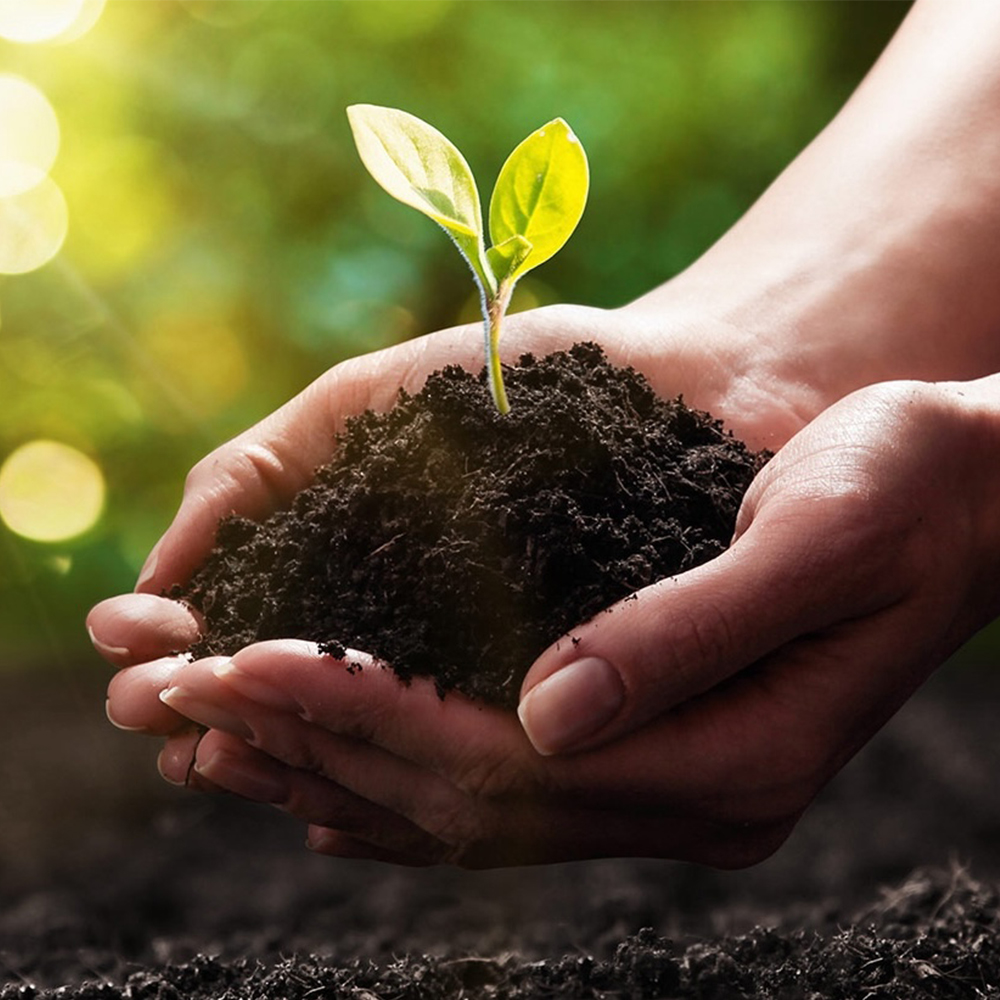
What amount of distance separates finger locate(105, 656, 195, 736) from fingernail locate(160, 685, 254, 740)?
10 centimetres

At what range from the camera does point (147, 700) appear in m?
1.06

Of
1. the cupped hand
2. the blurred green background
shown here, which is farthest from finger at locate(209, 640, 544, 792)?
the blurred green background

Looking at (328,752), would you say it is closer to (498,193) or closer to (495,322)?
(495,322)

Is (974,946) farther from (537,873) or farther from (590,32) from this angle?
(590,32)

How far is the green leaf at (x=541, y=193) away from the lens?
1.05 m

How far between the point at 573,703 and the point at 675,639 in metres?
0.09

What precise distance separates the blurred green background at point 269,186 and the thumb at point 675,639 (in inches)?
56.2

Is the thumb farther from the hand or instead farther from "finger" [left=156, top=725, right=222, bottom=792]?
"finger" [left=156, top=725, right=222, bottom=792]

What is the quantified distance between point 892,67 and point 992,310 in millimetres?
396

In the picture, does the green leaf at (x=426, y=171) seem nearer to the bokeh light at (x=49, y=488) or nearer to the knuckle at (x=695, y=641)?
the knuckle at (x=695, y=641)

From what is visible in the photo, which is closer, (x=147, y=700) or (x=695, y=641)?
(x=695, y=641)

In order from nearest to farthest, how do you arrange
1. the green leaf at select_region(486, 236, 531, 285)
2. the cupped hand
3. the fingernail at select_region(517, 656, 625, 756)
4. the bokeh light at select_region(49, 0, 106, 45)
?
the fingernail at select_region(517, 656, 625, 756)
the green leaf at select_region(486, 236, 531, 285)
the cupped hand
the bokeh light at select_region(49, 0, 106, 45)

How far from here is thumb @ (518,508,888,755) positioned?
0.84m

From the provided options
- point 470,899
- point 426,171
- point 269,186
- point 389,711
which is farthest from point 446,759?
point 269,186
